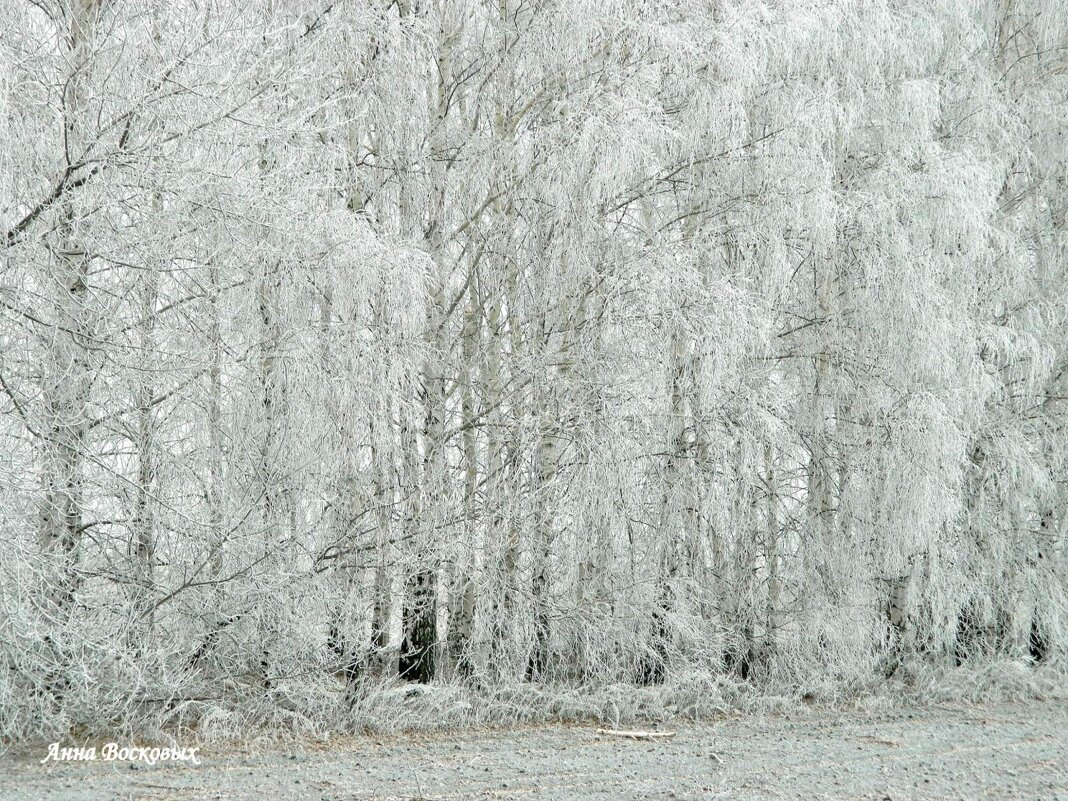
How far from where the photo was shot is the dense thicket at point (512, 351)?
5062mm

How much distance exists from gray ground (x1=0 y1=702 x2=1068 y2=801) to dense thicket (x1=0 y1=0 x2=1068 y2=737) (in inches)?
20.3

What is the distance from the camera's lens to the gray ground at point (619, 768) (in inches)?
183

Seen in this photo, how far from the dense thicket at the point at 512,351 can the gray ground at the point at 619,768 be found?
0.51m

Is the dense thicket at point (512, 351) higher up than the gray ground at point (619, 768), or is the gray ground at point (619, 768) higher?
the dense thicket at point (512, 351)

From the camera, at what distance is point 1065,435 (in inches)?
323

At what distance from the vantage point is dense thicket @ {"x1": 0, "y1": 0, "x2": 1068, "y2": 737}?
5062 mm

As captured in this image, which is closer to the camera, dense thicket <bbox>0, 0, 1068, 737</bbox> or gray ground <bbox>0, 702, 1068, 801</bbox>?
gray ground <bbox>0, 702, 1068, 801</bbox>

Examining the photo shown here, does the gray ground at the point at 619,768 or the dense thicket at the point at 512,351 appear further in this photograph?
the dense thicket at the point at 512,351

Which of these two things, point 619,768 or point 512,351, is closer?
point 619,768

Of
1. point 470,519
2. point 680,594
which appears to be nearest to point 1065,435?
point 680,594

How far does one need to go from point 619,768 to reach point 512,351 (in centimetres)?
270

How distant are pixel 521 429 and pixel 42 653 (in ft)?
9.49

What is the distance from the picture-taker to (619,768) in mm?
5176

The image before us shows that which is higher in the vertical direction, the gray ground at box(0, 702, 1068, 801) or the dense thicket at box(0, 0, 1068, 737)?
the dense thicket at box(0, 0, 1068, 737)
